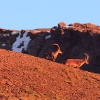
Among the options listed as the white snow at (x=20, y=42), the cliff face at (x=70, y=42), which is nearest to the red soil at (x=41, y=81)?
the cliff face at (x=70, y=42)

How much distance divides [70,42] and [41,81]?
48.2 m

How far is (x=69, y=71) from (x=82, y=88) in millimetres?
2447

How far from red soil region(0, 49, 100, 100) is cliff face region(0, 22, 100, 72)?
32.9 metres

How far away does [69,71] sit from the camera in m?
28.2

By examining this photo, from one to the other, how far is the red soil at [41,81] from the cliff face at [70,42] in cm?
3288

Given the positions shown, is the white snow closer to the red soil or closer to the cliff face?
the cliff face

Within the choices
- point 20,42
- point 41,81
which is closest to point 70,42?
point 20,42

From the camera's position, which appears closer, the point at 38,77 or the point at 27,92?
the point at 27,92

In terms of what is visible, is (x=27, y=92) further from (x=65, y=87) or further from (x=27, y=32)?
(x=27, y=32)

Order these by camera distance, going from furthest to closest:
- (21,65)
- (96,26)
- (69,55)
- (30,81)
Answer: (96,26) < (69,55) < (21,65) < (30,81)

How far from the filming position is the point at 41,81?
964 inches

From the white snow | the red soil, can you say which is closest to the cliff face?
the white snow

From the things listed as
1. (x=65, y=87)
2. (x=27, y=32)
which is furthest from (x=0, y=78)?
(x=27, y=32)

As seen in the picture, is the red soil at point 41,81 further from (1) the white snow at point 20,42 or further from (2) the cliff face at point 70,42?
(1) the white snow at point 20,42
